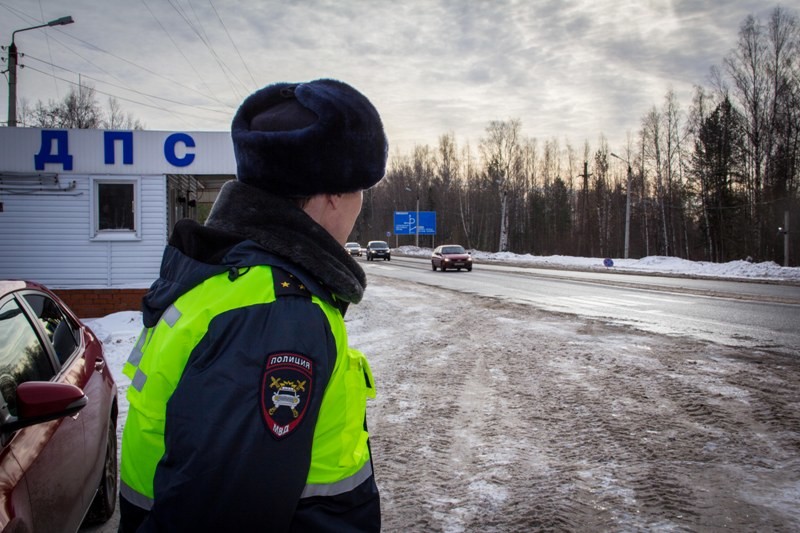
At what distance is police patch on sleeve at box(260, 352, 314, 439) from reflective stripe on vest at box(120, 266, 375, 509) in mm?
94

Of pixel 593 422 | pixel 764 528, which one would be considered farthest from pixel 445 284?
pixel 764 528

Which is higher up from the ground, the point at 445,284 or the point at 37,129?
the point at 37,129

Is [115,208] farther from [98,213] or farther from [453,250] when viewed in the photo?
[453,250]

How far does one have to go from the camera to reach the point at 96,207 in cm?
1370

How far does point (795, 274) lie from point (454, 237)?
182ft

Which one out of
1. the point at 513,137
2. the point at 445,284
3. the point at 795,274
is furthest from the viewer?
the point at 513,137

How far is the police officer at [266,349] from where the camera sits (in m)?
1.06

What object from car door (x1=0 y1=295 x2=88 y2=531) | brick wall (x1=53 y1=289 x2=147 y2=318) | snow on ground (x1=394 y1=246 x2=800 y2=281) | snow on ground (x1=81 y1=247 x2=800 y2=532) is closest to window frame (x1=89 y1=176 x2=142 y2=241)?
brick wall (x1=53 y1=289 x2=147 y2=318)

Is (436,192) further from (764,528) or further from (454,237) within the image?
(764,528)

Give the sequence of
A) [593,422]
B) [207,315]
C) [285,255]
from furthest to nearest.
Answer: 1. [593,422]
2. [285,255]
3. [207,315]

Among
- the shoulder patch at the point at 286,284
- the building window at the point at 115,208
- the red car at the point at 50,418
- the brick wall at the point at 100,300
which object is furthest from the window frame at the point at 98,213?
the shoulder patch at the point at 286,284

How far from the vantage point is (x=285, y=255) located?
1264 millimetres

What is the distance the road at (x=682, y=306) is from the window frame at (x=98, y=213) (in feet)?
33.4

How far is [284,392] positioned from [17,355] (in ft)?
7.66
